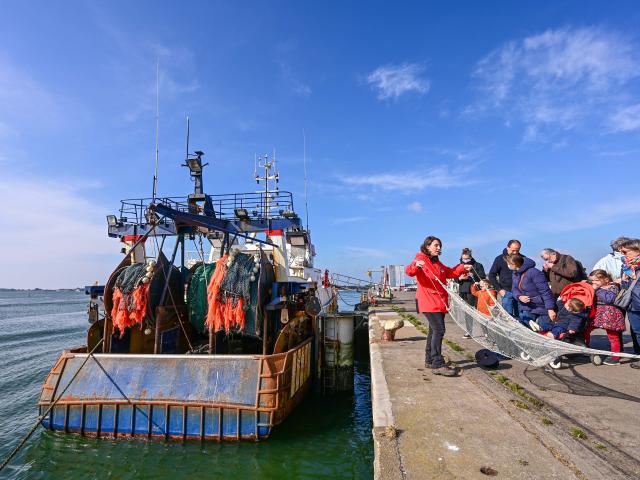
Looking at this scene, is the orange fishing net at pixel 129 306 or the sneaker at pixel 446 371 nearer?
the sneaker at pixel 446 371

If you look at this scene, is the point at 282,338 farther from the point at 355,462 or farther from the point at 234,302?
the point at 355,462

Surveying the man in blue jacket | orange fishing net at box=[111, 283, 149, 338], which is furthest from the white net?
orange fishing net at box=[111, 283, 149, 338]

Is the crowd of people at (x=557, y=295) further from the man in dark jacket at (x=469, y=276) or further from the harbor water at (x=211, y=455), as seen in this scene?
the harbor water at (x=211, y=455)

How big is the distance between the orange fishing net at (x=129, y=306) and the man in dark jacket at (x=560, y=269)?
27.3 feet

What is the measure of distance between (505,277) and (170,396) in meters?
7.09

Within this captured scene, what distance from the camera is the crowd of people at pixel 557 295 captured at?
250 inches

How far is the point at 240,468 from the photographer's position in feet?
20.2

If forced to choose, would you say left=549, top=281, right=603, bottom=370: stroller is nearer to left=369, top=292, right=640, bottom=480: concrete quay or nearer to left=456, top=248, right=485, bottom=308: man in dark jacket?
left=369, top=292, right=640, bottom=480: concrete quay

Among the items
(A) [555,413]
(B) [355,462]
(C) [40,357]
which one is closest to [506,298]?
(A) [555,413]

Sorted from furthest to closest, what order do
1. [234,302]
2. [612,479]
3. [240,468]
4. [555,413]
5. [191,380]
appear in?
[234,302]
[191,380]
[240,468]
[555,413]
[612,479]

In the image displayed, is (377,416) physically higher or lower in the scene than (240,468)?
higher

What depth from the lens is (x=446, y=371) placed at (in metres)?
6.12

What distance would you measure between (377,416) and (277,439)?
11.2 feet

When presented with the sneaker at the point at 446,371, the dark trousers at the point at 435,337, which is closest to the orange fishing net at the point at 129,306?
the dark trousers at the point at 435,337
